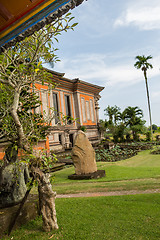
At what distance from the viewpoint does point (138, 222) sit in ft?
12.4

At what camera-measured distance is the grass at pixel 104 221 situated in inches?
135

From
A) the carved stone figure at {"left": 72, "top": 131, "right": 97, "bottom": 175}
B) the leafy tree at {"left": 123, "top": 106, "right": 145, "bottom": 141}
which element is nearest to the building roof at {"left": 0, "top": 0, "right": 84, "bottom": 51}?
the carved stone figure at {"left": 72, "top": 131, "right": 97, "bottom": 175}

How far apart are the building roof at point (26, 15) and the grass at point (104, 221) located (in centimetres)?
330

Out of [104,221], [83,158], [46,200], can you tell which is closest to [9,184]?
[46,200]

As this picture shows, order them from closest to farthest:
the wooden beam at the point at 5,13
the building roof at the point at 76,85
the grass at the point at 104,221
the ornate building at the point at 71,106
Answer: the wooden beam at the point at 5,13
the grass at the point at 104,221
the ornate building at the point at 71,106
the building roof at the point at 76,85

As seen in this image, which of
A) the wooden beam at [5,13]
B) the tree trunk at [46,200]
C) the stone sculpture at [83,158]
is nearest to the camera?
the wooden beam at [5,13]

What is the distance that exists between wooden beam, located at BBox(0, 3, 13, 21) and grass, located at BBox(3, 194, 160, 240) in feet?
11.5

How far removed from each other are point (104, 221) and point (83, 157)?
5389 mm

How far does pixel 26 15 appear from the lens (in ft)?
8.80

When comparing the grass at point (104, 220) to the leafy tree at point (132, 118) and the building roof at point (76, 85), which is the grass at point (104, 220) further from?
the leafy tree at point (132, 118)

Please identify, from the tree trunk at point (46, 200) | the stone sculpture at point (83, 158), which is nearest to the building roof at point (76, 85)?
the stone sculpture at point (83, 158)

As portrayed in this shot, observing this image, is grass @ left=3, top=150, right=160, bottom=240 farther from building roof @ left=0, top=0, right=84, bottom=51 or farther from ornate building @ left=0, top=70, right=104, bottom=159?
ornate building @ left=0, top=70, right=104, bottom=159

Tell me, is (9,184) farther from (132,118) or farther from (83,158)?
(132,118)

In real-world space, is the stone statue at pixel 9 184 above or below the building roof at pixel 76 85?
below
